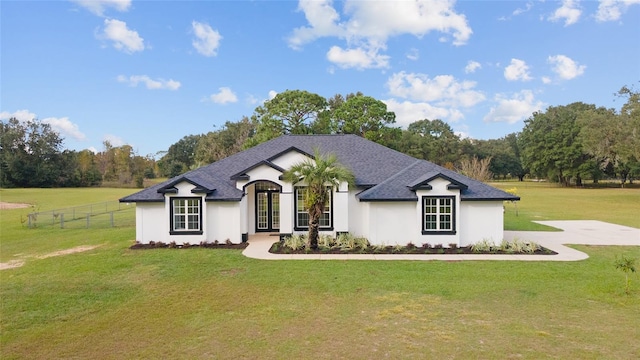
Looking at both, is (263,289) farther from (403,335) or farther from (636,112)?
(636,112)

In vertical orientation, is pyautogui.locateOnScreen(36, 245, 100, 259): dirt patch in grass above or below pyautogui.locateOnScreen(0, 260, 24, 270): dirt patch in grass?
above

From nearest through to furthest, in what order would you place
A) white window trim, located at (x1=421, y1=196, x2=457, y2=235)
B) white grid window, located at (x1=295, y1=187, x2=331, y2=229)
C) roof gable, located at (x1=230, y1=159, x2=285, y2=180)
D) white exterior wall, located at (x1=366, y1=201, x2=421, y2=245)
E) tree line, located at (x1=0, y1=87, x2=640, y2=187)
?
1. white window trim, located at (x1=421, y1=196, x2=457, y2=235)
2. white exterior wall, located at (x1=366, y1=201, x2=421, y2=245)
3. roof gable, located at (x1=230, y1=159, x2=285, y2=180)
4. white grid window, located at (x1=295, y1=187, x2=331, y2=229)
5. tree line, located at (x1=0, y1=87, x2=640, y2=187)

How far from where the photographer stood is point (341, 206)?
17094mm

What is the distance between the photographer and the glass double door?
18.8 m

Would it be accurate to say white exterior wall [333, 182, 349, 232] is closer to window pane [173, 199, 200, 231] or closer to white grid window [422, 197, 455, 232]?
white grid window [422, 197, 455, 232]

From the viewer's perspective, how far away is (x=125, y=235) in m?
19.1

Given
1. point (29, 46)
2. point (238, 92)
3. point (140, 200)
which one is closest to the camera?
point (140, 200)

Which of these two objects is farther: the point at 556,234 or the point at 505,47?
the point at 505,47

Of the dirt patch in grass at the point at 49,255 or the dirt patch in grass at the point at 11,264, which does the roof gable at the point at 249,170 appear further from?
the dirt patch in grass at the point at 11,264

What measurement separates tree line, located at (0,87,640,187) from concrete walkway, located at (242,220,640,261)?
16594mm

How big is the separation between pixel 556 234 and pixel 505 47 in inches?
542

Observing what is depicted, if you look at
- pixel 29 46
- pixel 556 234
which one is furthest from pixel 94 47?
pixel 556 234

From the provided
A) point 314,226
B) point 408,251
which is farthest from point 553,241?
point 314,226

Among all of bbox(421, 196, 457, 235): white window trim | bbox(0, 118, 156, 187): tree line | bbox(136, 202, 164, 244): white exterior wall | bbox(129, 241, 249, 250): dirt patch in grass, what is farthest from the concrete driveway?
bbox(0, 118, 156, 187): tree line
